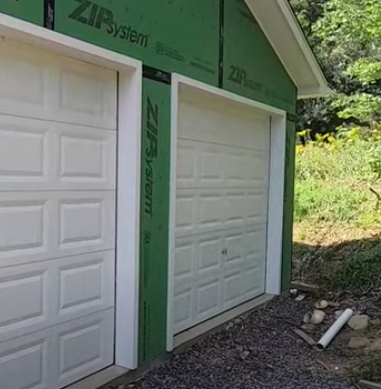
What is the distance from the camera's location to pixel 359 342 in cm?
488

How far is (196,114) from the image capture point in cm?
483

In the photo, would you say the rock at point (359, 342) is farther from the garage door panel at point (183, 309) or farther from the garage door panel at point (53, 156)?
the garage door panel at point (53, 156)

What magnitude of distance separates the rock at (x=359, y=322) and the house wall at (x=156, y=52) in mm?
2284

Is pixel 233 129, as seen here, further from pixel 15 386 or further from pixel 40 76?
pixel 15 386

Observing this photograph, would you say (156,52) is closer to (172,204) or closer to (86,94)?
(86,94)

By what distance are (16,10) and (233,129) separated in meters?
3.06

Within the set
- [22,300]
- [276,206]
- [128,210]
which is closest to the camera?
[22,300]

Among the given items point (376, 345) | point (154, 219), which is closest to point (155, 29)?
point (154, 219)

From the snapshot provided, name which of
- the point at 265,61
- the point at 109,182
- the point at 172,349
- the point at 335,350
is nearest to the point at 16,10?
the point at 109,182

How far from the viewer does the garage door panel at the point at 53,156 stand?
3.03 meters

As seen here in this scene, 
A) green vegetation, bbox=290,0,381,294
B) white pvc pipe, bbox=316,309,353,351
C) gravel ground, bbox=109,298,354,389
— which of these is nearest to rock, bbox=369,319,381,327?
white pvc pipe, bbox=316,309,353,351

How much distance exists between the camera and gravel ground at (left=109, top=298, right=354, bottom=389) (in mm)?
3881

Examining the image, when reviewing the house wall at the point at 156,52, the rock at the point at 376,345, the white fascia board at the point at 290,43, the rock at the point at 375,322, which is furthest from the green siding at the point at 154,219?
the rock at the point at 375,322

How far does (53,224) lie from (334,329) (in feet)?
10.5
